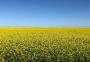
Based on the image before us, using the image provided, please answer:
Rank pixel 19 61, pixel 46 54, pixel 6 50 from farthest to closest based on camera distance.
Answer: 1. pixel 6 50
2. pixel 46 54
3. pixel 19 61

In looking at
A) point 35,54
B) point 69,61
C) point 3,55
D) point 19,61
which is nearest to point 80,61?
point 69,61

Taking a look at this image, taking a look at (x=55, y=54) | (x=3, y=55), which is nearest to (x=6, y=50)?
(x=3, y=55)

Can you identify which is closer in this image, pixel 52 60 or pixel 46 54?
pixel 52 60

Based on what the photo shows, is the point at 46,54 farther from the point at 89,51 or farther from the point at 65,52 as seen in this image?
the point at 89,51

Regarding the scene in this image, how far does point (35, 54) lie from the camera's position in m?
13.1

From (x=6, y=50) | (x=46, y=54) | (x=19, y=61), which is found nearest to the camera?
(x=19, y=61)

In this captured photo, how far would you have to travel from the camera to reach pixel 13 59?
12555mm

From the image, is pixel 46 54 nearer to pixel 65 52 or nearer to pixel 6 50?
pixel 65 52

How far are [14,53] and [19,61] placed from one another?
3.86 feet

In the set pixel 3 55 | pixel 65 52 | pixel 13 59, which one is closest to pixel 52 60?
pixel 65 52

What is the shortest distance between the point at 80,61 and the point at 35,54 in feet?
9.67

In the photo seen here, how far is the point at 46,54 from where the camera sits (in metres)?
13.1

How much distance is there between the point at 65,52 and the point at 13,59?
11.6ft

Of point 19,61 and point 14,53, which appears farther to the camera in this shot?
point 14,53
